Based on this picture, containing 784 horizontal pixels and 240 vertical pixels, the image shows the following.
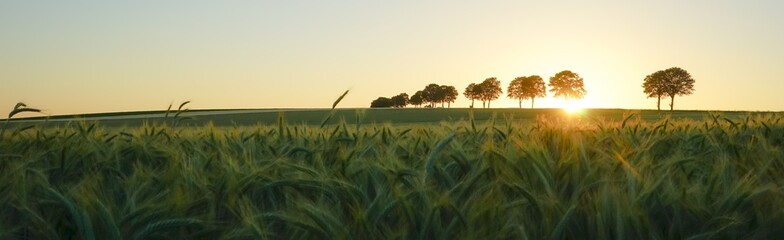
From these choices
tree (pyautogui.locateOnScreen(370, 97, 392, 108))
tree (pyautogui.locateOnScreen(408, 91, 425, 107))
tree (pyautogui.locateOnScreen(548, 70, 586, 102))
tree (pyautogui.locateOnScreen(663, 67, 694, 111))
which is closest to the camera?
tree (pyautogui.locateOnScreen(663, 67, 694, 111))

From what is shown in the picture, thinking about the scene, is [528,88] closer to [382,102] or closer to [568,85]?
[568,85]

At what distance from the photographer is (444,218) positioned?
5.53 feet

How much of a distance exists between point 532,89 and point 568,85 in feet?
20.5

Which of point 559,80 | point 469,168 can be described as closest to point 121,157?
point 469,168

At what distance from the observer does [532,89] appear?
105125 mm

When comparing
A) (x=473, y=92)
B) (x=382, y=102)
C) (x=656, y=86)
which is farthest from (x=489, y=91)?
(x=656, y=86)

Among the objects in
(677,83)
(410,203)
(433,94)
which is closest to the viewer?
(410,203)

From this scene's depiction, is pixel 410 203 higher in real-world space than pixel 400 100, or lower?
lower

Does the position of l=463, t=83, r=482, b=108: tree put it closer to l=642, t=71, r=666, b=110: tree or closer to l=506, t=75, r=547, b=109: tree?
l=506, t=75, r=547, b=109: tree

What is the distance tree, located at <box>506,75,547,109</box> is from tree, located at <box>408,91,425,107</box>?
19.5 metres

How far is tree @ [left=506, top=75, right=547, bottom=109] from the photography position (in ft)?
346

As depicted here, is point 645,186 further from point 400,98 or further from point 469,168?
point 400,98

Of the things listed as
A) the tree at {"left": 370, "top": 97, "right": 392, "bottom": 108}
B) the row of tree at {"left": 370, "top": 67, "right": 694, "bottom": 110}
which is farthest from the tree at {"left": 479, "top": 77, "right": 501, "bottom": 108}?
the tree at {"left": 370, "top": 97, "right": 392, "bottom": 108}

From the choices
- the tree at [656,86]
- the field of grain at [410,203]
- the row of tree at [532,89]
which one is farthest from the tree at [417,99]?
the field of grain at [410,203]
